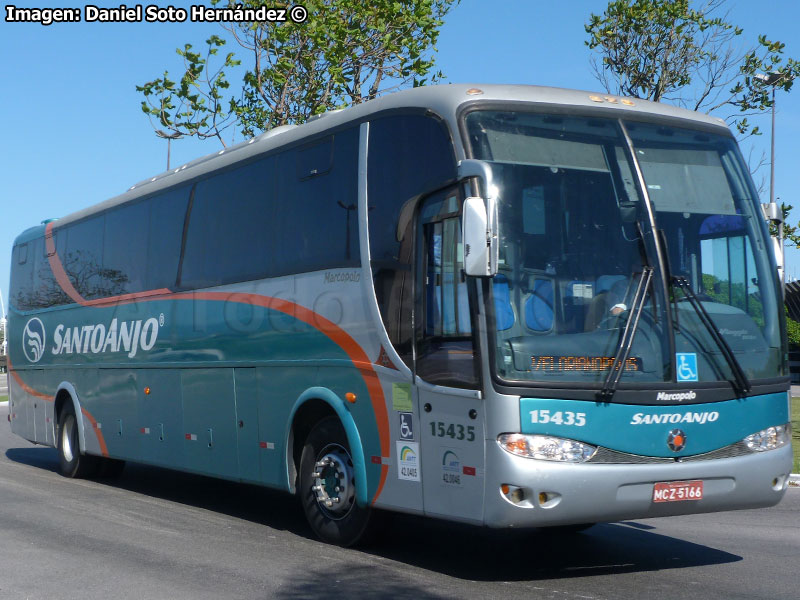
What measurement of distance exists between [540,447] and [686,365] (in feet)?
4.15

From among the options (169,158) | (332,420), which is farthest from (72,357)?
(169,158)

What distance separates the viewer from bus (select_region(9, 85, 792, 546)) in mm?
7355

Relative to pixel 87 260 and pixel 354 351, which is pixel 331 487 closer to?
pixel 354 351

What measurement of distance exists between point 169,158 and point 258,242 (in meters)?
23.5

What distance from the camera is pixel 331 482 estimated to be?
9.42 m

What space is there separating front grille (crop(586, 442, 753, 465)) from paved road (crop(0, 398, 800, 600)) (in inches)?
32.9

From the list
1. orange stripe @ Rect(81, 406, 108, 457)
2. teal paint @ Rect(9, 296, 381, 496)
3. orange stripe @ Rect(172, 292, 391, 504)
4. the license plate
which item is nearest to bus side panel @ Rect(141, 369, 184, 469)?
teal paint @ Rect(9, 296, 381, 496)

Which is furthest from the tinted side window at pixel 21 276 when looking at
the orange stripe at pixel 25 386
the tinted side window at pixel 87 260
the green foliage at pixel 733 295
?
the green foliage at pixel 733 295

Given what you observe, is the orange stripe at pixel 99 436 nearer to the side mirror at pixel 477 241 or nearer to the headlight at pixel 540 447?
the headlight at pixel 540 447

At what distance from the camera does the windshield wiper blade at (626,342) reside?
7.39 meters

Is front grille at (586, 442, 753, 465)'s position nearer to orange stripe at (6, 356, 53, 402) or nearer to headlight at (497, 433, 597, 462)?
headlight at (497, 433, 597, 462)

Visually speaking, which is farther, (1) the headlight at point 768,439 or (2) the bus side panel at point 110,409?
(2) the bus side panel at point 110,409

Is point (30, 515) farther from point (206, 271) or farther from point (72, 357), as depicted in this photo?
A: point (72, 357)

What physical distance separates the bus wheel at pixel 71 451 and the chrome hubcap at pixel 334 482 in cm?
691
